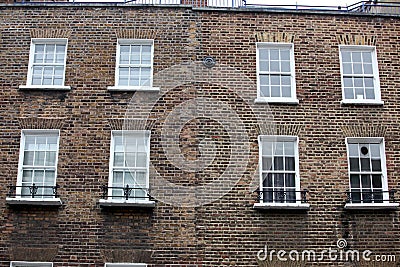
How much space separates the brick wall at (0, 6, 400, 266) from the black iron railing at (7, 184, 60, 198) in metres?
0.22

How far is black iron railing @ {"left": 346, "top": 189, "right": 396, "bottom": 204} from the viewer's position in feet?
54.6

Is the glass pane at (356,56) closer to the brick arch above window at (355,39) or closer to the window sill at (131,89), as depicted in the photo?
the brick arch above window at (355,39)

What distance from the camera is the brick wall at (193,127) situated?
52.9ft

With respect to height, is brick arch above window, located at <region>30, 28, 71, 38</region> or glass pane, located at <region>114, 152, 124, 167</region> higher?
brick arch above window, located at <region>30, 28, 71, 38</region>

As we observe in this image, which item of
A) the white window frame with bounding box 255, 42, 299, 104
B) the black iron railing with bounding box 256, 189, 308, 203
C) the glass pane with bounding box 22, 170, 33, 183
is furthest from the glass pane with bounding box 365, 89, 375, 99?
the glass pane with bounding box 22, 170, 33, 183

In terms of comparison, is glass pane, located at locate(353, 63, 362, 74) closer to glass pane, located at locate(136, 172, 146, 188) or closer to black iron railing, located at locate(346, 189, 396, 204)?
black iron railing, located at locate(346, 189, 396, 204)

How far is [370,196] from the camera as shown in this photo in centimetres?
1675

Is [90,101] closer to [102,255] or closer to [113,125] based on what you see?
[113,125]

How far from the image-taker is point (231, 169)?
1681 centimetres

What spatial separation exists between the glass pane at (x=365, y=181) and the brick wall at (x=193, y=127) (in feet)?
1.77

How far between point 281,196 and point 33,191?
23.0ft

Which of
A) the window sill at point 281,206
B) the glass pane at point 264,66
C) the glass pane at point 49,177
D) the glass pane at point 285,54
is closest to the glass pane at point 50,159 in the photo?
Result: the glass pane at point 49,177

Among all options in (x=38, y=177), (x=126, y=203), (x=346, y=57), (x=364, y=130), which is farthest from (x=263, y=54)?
(x=38, y=177)

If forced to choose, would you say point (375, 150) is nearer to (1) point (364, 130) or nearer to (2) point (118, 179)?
(1) point (364, 130)
